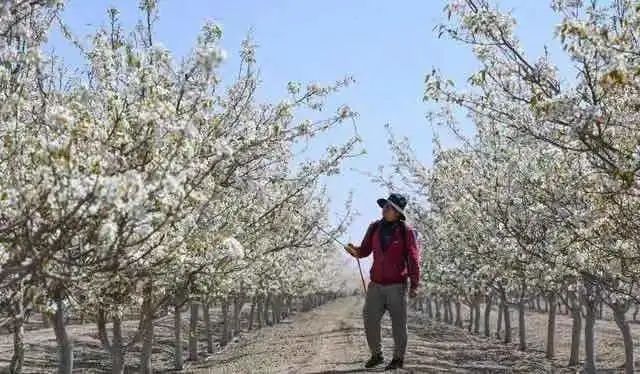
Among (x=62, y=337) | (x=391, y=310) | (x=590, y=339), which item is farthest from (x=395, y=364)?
(x=590, y=339)

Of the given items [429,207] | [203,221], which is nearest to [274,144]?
[203,221]

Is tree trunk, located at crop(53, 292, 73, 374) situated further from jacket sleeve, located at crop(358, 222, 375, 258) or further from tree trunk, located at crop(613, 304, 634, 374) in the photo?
tree trunk, located at crop(613, 304, 634, 374)

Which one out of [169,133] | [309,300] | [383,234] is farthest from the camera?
[309,300]

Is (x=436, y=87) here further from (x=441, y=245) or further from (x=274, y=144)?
(x=441, y=245)

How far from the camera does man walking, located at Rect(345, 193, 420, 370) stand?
1182 centimetres

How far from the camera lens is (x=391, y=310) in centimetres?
1193

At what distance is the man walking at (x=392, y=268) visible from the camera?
1182cm

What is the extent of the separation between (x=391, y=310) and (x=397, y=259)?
2.66ft

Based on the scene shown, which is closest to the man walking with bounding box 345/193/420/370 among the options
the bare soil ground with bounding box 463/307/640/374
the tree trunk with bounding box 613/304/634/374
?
the tree trunk with bounding box 613/304/634/374

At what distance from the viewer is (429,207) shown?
2873cm

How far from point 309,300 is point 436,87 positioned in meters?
85.4

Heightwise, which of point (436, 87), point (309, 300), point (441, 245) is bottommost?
point (309, 300)

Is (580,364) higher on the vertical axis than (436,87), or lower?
lower

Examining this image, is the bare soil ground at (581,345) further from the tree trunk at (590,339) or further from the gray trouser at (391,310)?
the gray trouser at (391,310)
